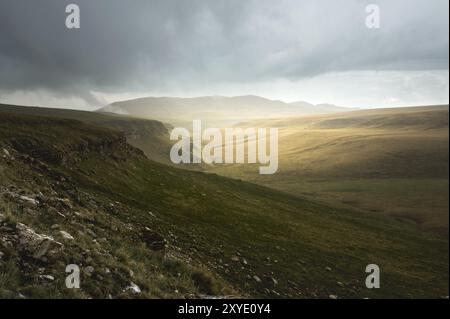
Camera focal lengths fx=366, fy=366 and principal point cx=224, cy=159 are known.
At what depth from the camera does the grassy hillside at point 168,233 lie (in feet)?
52.5

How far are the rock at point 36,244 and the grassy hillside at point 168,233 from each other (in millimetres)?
131

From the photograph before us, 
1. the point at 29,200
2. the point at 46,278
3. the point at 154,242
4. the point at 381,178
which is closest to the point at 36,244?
the point at 46,278

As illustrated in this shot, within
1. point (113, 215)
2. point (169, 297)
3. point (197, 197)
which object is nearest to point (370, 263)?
point (197, 197)

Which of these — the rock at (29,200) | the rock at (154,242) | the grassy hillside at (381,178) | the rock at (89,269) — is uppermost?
the rock at (29,200)

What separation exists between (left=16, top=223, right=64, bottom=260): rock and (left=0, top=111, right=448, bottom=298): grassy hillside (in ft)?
0.43

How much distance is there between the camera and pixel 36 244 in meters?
15.3

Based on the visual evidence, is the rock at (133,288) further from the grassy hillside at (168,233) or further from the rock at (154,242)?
the rock at (154,242)

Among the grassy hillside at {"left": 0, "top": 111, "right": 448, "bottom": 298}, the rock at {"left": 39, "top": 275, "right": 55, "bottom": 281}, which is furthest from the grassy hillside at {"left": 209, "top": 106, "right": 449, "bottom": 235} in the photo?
the rock at {"left": 39, "top": 275, "right": 55, "bottom": 281}

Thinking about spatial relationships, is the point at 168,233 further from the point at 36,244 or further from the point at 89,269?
the point at 36,244

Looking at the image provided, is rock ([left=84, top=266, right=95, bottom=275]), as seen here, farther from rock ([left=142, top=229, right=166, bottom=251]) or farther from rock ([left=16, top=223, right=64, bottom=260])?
rock ([left=142, top=229, right=166, bottom=251])

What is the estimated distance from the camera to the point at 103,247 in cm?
1870

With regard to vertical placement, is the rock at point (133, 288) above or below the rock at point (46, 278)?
below

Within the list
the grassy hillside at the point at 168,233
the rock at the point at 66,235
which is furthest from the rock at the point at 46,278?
the rock at the point at 66,235
